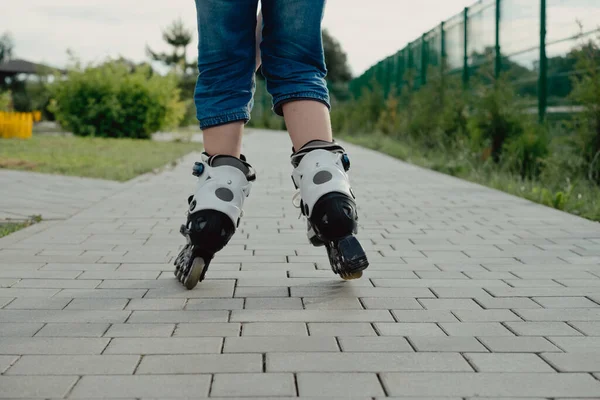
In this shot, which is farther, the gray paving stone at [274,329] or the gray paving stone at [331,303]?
the gray paving stone at [331,303]

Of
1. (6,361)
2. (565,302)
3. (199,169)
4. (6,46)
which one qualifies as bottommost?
(565,302)

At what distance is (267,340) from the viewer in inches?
A: 97.2

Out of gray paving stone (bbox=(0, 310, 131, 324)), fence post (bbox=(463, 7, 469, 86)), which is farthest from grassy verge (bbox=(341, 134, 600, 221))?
gray paving stone (bbox=(0, 310, 131, 324))

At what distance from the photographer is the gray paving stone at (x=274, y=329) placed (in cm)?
255

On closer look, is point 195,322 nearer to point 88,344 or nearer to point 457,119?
point 88,344

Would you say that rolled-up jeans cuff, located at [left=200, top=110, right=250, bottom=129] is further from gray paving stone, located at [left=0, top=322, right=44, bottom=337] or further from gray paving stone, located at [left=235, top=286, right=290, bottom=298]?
gray paving stone, located at [left=0, top=322, right=44, bottom=337]

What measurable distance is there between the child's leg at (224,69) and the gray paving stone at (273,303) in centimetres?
57

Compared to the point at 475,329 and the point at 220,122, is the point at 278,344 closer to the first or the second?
the point at 475,329

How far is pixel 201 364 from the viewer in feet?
7.28

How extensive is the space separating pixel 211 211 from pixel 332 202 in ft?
1.43

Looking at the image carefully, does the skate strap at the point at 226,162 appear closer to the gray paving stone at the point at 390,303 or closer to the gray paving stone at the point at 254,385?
the gray paving stone at the point at 390,303

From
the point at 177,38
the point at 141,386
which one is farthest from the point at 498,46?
the point at 177,38

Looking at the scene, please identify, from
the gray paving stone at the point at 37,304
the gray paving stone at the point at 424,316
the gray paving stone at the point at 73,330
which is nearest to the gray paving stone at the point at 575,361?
the gray paving stone at the point at 424,316

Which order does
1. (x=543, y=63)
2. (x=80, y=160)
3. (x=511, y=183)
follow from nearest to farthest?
(x=511, y=183)
(x=543, y=63)
(x=80, y=160)
